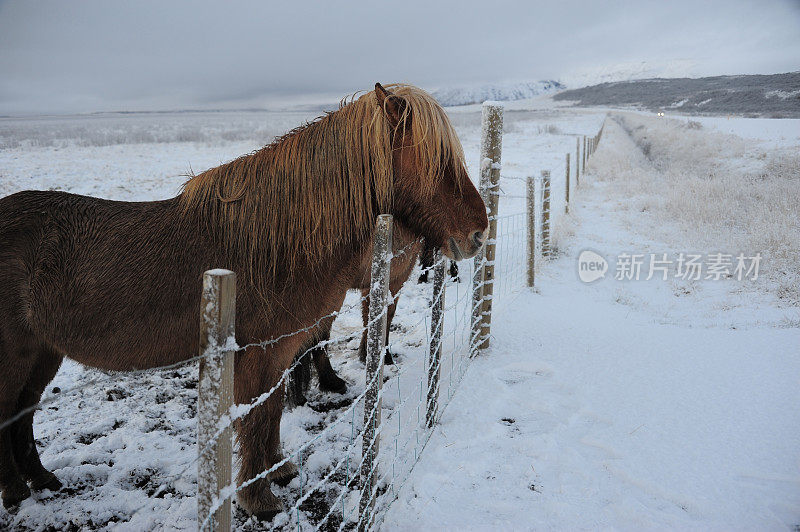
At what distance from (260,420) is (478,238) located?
1438 millimetres

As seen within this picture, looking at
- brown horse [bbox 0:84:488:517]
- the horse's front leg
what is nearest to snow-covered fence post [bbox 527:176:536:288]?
brown horse [bbox 0:84:488:517]

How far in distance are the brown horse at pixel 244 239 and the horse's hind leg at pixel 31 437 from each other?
0.62ft

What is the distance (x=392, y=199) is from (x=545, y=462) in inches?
73.4

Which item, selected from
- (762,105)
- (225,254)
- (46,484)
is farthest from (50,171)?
(762,105)

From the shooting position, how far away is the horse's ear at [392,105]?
6.74ft

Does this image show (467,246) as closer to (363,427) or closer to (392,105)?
(392,105)

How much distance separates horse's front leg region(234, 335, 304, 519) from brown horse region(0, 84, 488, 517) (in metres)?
0.01

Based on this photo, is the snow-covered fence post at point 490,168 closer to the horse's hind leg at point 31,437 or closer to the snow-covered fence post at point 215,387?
the snow-covered fence post at point 215,387

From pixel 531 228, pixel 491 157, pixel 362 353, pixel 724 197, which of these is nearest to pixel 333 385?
pixel 362 353

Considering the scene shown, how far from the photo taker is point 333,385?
375 cm

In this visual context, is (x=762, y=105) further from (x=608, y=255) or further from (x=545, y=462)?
(x=545, y=462)

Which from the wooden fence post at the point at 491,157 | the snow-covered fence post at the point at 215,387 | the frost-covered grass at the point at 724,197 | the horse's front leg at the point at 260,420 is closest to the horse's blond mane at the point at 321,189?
the horse's front leg at the point at 260,420

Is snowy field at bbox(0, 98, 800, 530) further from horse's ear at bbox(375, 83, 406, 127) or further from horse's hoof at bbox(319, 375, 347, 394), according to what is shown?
horse's ear at bbox(375, 83, 406, 127)

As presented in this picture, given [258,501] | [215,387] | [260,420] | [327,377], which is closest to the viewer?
[215,387]
